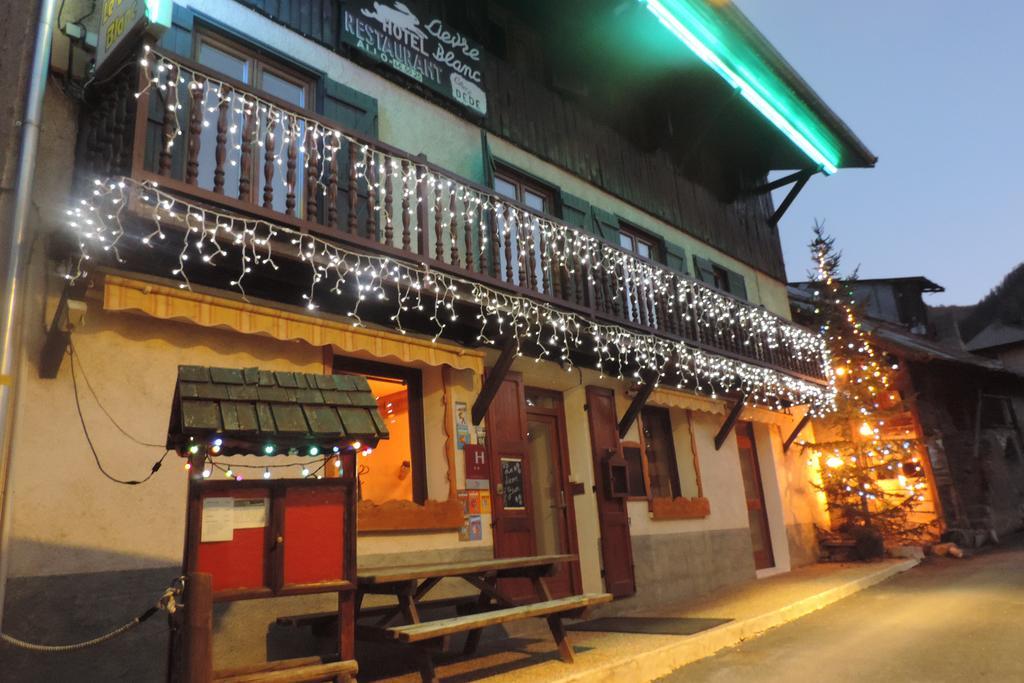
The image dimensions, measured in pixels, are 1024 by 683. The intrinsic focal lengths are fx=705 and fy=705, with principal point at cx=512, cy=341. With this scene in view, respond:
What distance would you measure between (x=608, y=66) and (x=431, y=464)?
7.18 metres

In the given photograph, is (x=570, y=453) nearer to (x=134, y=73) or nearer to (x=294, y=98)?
(x=294, y=98)

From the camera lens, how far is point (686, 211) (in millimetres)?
12344

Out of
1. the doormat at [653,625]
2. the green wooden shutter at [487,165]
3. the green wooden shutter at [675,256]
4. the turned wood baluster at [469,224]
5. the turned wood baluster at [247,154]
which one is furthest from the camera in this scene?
the green wooden shutter at [675,256]

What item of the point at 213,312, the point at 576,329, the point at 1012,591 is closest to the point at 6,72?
the point at 213,312

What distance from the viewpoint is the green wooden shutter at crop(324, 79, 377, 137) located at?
7.00m

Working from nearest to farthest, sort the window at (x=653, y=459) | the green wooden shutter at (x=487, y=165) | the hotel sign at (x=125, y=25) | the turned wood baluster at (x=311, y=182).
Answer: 1. the hotel sign at (x=125, y=25)
2. the turned wood baluster at (x=311, y=182)
3. the green wooden shutter at (x=487, y=165)
4. the window at (x=653, y=459)

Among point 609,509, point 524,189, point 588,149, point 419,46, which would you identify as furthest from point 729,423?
point 419,46

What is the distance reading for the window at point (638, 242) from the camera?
36.0 ft

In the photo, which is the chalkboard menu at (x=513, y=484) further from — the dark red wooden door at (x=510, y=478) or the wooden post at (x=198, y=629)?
the wooden post at (x=198, y=629)

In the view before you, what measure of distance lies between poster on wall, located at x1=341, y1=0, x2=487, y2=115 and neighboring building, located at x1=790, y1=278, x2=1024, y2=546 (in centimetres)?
1042

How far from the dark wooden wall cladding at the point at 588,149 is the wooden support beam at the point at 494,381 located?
3201mm

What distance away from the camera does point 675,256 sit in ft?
38.3

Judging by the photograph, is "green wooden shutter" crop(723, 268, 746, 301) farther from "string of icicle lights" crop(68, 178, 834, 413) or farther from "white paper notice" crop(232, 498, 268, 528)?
"white paper notice" crop(232, 498, 268, 528)

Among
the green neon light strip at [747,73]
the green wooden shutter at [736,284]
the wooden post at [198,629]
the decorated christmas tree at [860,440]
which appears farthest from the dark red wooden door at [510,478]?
the decorated christmas tree at [860,440]
